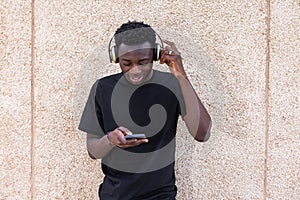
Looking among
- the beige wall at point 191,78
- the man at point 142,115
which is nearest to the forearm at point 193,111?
the man at point 142,115

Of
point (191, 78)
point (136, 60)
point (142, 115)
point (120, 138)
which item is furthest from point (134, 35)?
point (191, 78)

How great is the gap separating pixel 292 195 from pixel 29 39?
2.17 m

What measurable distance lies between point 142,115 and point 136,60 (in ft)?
1.02

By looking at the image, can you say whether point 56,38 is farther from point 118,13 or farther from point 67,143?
point 67,143

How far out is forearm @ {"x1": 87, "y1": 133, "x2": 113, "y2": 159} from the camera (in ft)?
7.58

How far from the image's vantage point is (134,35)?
2.32 metres

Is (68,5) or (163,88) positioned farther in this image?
(68,5)

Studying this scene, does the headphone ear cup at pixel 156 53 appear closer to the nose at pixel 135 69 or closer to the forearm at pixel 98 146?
the nose at pixel 135 69

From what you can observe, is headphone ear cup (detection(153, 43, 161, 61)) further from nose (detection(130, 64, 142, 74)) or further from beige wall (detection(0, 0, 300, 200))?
beige wall (detection(0, 0, 300, 200))

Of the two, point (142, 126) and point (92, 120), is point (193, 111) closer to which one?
point (142, 126)

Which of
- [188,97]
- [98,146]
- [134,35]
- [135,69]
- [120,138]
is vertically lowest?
[98,146]

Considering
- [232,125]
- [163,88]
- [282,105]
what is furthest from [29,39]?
[282,105]

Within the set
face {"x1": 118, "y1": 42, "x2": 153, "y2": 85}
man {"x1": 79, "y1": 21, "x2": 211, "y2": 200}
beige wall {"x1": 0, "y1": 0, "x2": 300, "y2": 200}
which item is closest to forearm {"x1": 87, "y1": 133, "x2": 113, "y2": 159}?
man {"x1": 79, "y1": 21, "x2": 211, "y2": 200}

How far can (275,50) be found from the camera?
123 inches
